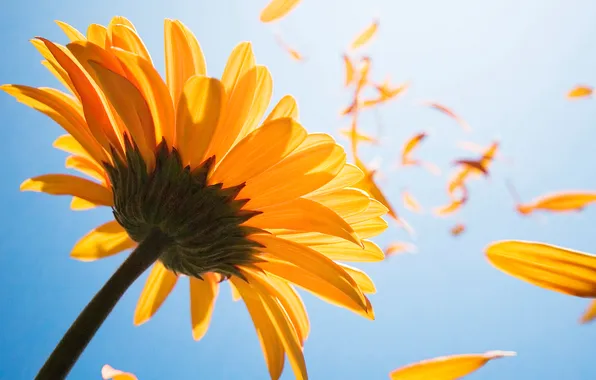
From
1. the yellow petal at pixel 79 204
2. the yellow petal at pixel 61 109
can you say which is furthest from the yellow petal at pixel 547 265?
the yellow petal at pixel 79 204

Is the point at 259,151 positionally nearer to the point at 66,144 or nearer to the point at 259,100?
→ the point at 259,100

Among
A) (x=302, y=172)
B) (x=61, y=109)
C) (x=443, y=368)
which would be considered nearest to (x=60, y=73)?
(x=61, y=109)

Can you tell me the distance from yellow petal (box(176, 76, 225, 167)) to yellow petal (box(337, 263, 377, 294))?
0.28 m

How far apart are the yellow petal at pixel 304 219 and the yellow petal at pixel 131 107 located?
0.55 ft

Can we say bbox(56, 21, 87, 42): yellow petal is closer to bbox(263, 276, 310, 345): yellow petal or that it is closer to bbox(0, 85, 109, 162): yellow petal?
bbox(0, 85, 109, 162): yellow petal

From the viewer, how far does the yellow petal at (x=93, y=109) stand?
62 cm

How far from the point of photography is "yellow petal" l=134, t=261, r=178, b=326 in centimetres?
86

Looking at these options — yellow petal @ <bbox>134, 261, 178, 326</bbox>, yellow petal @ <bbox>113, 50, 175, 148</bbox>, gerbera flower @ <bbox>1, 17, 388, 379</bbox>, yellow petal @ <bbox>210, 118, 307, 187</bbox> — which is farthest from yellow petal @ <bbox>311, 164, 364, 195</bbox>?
yellow petal @ <bbox>134, 261, 178, 326</bbox>

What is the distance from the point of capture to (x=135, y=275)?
1.83ft

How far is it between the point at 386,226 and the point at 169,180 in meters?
0.33

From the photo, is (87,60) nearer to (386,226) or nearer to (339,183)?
(339,183)

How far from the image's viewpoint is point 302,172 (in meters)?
0.64

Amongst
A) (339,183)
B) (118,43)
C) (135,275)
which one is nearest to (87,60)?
(118,43)

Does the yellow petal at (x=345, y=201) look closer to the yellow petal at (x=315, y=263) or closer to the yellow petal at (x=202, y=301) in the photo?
the yellow petal at (x=315, y=263)
